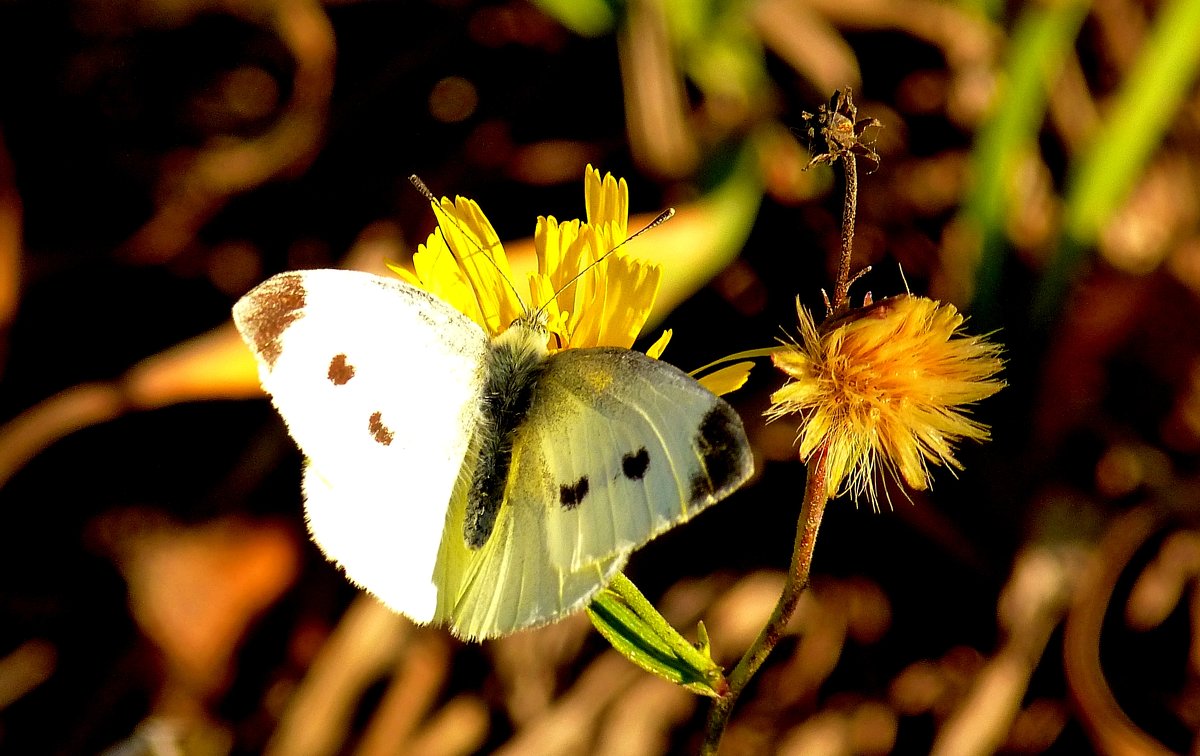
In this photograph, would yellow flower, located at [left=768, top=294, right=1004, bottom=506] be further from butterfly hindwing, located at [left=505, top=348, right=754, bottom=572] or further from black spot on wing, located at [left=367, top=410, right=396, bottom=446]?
black spot on wing, located at [left=367, top=410, right=396, bottom=446]

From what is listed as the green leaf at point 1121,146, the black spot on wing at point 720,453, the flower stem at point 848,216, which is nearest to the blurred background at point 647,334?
the green leaf at point 1121,146

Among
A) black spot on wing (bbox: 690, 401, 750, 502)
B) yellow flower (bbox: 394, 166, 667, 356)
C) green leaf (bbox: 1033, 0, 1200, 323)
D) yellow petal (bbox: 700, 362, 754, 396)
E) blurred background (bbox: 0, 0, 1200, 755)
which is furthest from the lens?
green leaf (bbox: 1033, 0, 1200, 323)

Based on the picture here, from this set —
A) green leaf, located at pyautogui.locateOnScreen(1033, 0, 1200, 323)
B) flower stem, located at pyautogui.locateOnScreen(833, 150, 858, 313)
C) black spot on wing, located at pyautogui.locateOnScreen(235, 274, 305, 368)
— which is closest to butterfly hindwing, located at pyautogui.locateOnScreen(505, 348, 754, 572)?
flower stem, located at pyautogui.locateOnScreen(833, 150, 858, 313)

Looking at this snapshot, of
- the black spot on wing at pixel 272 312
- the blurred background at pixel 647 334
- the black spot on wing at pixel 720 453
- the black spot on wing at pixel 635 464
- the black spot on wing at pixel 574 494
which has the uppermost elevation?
the black spot on wing at pixel 720 453

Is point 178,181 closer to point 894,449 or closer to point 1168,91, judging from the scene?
point 894,449

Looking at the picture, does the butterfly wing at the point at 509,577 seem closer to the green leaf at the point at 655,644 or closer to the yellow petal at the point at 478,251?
the green leaf at the point at 655,644

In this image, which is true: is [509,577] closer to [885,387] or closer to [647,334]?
[885,387]

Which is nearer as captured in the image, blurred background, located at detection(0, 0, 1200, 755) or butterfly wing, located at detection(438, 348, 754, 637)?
butterfly wing, located at detection(438, 348, 754, 637)
